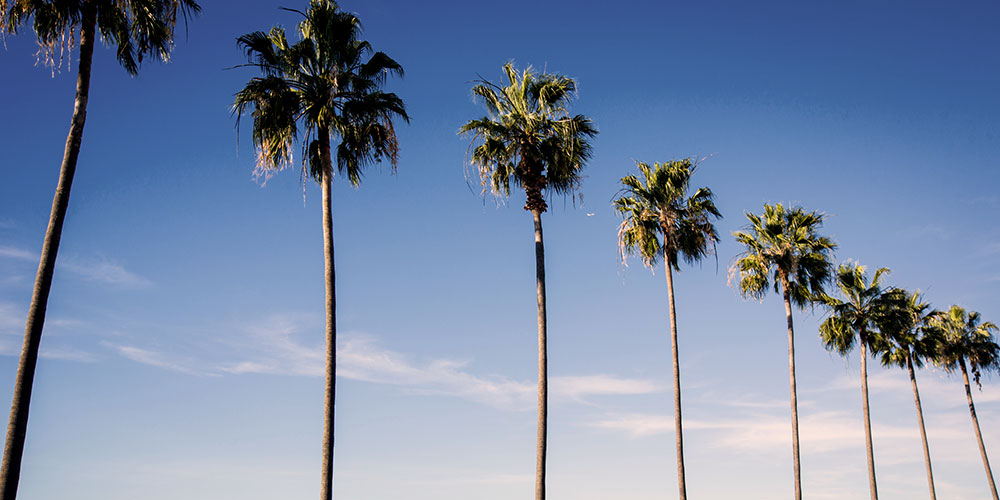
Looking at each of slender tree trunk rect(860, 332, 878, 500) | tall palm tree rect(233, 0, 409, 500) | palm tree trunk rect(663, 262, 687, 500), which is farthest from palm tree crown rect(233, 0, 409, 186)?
slender tree trunk rect(860, 332, 878, 500)

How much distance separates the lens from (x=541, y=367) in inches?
973

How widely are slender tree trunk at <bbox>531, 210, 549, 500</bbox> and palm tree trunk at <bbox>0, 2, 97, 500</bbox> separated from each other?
1399 centimetres

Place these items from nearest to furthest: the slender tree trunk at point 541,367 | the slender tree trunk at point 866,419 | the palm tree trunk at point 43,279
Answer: the palm tree trunk at point 43,279, the slender tree trunk at point 541,367, the slender tree trunk at point 866,419

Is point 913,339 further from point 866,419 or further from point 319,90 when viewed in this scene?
point 319,90

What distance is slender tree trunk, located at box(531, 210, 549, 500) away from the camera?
2344 centimetres

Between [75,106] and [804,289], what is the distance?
3475 cm

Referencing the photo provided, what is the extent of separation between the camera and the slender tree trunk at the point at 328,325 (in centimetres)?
1888

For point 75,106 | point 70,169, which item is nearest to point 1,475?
point 70,169

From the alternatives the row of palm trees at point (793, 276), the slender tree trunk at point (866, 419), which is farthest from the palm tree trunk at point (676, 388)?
the slender tree trunk at point (866, 419)

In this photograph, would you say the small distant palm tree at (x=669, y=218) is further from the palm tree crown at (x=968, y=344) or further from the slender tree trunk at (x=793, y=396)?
the palm tree crown at (x=968, y=344)

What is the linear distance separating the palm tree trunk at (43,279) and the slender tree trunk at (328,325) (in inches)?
259

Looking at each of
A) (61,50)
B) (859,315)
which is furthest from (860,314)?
(61,50)

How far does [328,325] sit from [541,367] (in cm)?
753

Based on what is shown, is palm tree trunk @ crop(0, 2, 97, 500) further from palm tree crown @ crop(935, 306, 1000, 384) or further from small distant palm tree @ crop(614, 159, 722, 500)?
palm tree crown @ crop(935, 306, 1000, 384)
